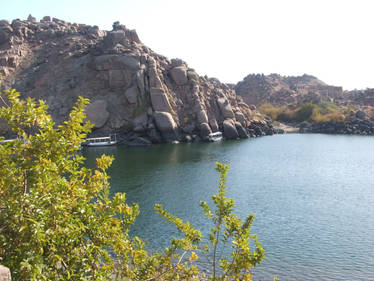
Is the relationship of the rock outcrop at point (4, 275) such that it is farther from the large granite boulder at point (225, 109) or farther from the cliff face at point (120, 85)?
the large granite boulder at point (225, 109)

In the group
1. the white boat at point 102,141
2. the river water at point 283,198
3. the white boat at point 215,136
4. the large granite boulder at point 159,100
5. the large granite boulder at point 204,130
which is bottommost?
the river water at point 283,198

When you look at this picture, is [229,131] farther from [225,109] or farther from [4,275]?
[4,275]

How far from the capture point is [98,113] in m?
96.2

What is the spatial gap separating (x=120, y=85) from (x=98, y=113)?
10.9 metres

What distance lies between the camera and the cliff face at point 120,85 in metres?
96.0

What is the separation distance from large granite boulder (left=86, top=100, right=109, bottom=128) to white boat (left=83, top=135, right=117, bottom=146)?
17.6 feet

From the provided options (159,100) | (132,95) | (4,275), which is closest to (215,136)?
(159,100)

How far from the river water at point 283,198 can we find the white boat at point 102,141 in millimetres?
15366

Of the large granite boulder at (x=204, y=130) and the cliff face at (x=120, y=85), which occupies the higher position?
the cliff face at (x=120, y=85)

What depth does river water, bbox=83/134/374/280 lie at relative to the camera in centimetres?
2214

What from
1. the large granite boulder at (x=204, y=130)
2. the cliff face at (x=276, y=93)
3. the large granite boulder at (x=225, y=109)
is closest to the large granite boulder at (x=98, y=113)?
the large granite boulder at (x=204, y=130)

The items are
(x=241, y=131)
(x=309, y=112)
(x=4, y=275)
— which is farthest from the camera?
(x=309, y=112)

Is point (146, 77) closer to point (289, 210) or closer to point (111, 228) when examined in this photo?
point (289, 210)

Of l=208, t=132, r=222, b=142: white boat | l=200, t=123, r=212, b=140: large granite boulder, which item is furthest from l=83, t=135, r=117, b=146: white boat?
l=208, t=132, r=222, b=142: white boat
